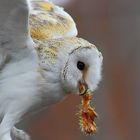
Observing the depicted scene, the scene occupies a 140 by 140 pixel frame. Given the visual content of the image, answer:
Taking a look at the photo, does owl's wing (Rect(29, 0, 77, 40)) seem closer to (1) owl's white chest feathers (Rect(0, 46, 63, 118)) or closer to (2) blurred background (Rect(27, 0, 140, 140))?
(1) owl's white chest feathers (Rect(0, 46, 63, 118))

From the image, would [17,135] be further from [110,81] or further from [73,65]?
[110,81]

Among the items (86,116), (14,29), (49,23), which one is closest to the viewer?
(14,29)

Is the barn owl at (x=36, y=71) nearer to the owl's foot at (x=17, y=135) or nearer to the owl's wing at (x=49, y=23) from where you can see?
the owl's foot at (x=17, y=135)

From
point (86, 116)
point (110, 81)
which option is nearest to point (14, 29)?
point (86, 116)

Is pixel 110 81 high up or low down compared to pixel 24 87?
down

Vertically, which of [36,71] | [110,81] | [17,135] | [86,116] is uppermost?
[36,71]

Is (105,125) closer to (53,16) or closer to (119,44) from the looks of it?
(119,44)
